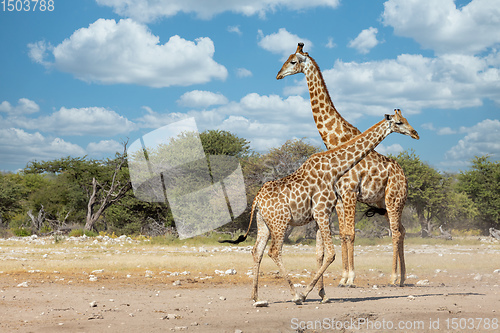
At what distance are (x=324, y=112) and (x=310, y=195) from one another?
3868mm

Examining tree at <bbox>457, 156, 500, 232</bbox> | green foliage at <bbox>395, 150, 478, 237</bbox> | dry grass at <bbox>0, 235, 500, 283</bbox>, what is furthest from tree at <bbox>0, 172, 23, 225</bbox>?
tree at <bbox>457, 156, 500, 232</bbox>

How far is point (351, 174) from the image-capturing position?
1154cm

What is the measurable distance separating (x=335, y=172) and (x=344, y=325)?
2697 mm

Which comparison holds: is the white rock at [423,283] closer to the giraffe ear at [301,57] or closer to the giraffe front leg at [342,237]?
the giraffe front leg at [342,237]

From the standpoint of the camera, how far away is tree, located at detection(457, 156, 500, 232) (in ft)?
122

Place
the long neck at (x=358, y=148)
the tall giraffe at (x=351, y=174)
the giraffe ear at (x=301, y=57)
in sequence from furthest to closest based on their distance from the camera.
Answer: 1. the giraffe ear at (x=301, y=57)
2. the tall giraffe at (x=351, y=174)
3. the long neck at (x=358, y=148)

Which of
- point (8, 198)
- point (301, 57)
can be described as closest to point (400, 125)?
point (301, 57)

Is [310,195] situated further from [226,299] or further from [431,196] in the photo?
[431,196]

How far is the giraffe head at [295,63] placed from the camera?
38.7 ft

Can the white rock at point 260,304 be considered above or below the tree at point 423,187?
below

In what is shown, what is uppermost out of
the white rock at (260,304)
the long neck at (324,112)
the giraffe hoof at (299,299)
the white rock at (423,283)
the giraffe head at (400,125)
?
the long neck at (324,112)

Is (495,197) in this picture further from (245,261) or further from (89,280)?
(89,280)

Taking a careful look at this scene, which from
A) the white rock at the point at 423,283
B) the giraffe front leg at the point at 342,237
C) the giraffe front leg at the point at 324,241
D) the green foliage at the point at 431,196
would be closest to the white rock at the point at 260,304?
the giraffe front leg at the point at 324,241

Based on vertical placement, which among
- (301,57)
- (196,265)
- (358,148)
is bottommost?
(196,265)
